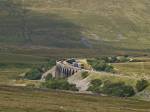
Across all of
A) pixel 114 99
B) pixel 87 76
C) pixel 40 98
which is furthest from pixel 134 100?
pixel 87 76

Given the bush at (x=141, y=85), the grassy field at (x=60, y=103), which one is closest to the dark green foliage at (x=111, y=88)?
the bush at (x=141, y=85)

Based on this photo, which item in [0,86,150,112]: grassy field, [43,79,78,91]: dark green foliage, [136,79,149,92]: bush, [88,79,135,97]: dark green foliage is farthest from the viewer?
[43,79,78,91]: dark green foliage

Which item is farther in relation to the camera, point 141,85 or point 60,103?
point 141,85

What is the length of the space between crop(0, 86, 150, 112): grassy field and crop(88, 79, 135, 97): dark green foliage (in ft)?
39.3

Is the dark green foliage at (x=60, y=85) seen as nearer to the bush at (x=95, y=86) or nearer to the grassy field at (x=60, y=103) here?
the bush at (x=95, y=86)

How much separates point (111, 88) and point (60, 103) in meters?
42.1

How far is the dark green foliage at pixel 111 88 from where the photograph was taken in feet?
570

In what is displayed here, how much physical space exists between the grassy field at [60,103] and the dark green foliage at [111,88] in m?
12.0

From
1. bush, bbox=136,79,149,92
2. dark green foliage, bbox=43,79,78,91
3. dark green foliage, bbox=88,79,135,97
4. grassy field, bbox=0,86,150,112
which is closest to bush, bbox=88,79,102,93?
dark green foliage, bbox=88,79,135,97

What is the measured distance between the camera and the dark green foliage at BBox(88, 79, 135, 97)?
174 metres

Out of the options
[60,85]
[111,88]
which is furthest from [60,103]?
[60,85]

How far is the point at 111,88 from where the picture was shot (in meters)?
178

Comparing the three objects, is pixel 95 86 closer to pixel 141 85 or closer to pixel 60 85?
pixel 60 85

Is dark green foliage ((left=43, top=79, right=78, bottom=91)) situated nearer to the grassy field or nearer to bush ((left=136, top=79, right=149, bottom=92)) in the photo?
bush ((left=136, top=79, right=149, bottom=92))
